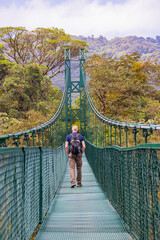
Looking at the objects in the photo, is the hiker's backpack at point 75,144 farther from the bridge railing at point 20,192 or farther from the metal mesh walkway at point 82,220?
the bridge railing at point 20,192

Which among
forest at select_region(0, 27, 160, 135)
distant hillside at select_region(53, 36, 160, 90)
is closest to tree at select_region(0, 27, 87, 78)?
forest at select_region(0, 27, 160, 135)

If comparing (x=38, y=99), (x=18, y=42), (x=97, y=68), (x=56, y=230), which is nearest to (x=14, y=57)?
(x=18, y=42)

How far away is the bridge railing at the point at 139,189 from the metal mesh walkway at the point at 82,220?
0.14 meters

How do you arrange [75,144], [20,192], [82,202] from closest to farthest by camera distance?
1. [20,192]
2. [82,202]
3. [75,144]

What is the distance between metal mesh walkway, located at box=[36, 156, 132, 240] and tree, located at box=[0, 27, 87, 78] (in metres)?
21.2

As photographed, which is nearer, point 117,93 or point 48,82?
point 117,93

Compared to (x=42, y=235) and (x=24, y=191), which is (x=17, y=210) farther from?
(x=42, y=235)

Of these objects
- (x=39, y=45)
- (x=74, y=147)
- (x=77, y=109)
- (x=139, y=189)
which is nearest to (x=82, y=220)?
(x=139, y=189)

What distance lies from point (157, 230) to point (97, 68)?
1560 centimetres

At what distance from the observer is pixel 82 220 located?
2.87m

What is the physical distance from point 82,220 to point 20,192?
1138 mm

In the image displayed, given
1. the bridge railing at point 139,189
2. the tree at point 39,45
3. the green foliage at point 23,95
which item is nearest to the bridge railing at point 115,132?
the bridge railing at point 139,189

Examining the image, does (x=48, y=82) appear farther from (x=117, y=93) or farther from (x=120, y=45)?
(x=120, y=45)

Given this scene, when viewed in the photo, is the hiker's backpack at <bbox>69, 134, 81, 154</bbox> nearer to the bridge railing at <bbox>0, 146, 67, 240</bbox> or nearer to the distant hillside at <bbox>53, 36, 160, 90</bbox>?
the bridge railing at <bbox>0, 146, 67, 240</bbox>
